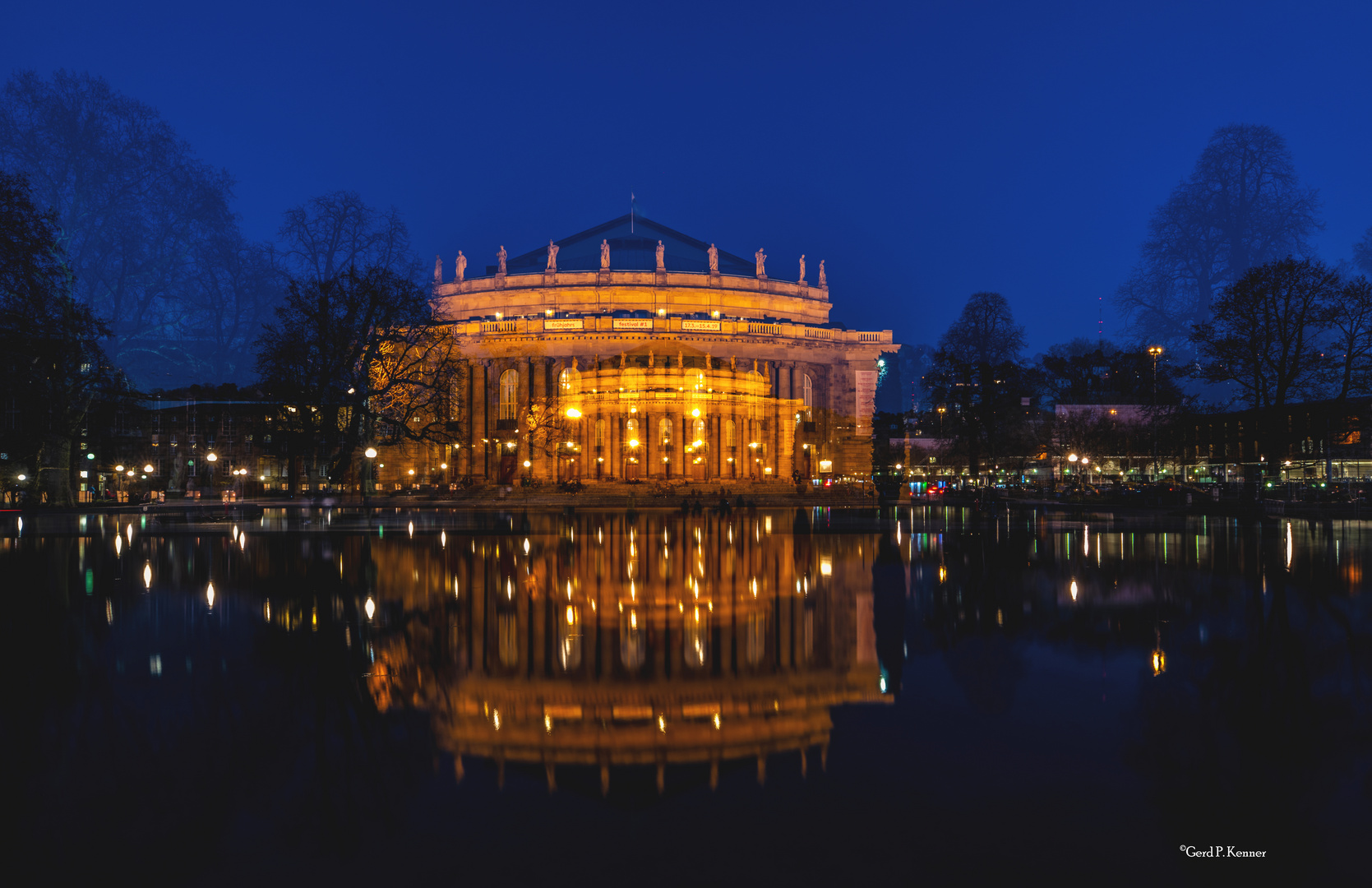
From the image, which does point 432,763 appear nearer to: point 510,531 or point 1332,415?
point 510,531

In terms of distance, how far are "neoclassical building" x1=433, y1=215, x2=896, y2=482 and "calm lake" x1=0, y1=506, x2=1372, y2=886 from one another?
183 feet

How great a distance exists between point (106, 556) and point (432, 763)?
785 inches

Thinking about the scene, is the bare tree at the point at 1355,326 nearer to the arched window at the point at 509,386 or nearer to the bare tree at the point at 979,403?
the bare tree at the point at 979,403

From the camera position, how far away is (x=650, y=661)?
9.96m

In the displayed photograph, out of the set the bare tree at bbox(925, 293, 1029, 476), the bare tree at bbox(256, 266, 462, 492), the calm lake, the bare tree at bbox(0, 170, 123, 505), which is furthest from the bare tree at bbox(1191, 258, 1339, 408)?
the bare tree at bbox(0, 170, 123, 505)

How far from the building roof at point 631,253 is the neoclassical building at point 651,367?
0.84 feet

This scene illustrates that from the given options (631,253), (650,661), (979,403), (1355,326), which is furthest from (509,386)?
(650,661)

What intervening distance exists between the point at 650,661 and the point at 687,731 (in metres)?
2.67

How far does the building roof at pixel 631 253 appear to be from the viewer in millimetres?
109688

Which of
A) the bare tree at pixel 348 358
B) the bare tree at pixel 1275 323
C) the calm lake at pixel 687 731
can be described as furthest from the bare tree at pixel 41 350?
the bare tree at pixel 1275 323

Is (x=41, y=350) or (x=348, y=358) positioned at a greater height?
(x=348, y=358)

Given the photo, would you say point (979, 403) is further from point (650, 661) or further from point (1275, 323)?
point (650, 661)

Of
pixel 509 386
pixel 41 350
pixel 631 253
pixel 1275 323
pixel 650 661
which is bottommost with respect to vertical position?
pixel 650 661

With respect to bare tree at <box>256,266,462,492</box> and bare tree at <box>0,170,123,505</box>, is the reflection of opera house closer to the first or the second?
bare tree at <box>0,170,123,505</box>
